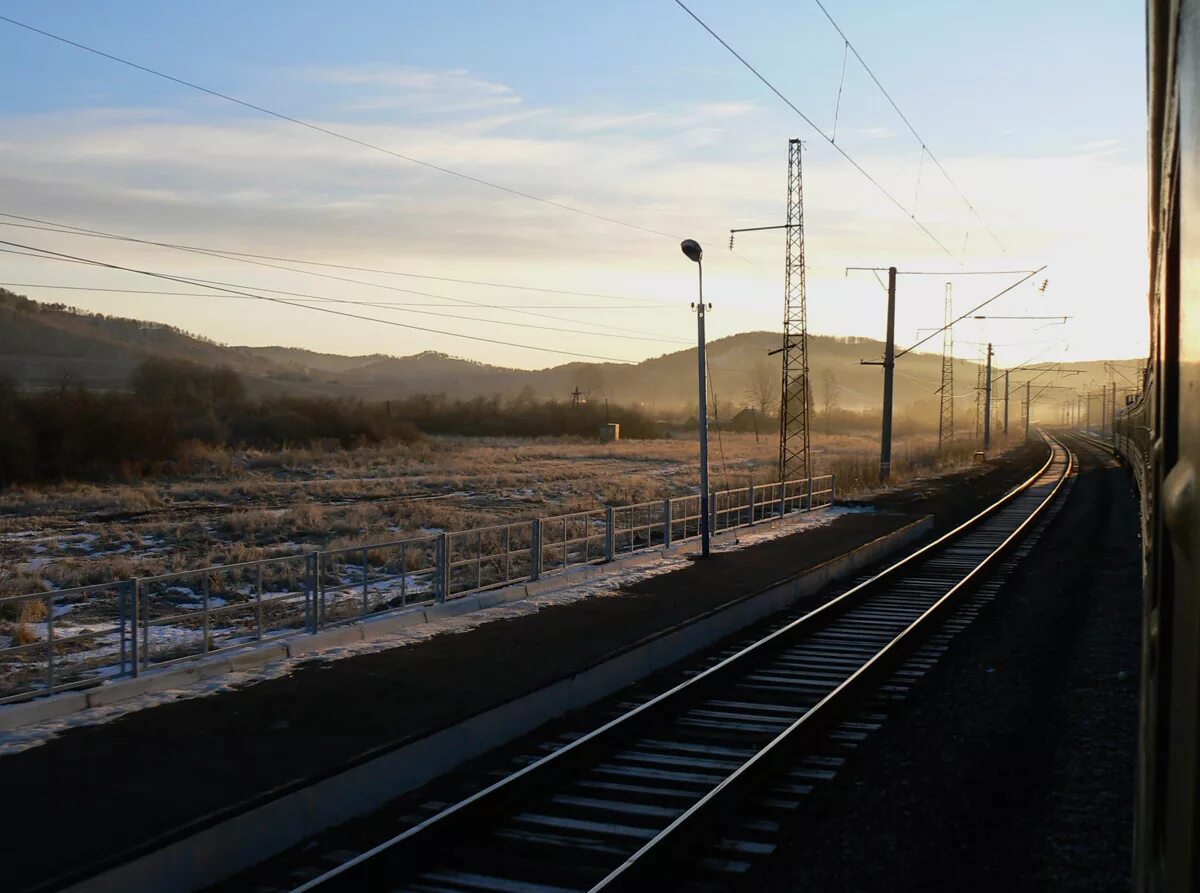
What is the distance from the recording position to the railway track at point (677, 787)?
23.9 ft

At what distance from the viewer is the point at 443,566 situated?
16766 millimetres

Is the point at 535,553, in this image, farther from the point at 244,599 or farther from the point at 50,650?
the point at 50,650

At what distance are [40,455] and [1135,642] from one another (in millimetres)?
62271

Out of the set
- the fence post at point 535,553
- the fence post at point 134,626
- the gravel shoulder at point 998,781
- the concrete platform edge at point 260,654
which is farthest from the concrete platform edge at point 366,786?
the fence post at point 535,553

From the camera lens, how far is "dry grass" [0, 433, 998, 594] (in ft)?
103

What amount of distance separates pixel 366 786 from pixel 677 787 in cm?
236

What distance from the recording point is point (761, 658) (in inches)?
563

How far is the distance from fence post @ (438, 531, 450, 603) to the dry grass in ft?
34.0

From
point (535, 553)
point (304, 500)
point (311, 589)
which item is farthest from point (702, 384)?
point (304, 500)

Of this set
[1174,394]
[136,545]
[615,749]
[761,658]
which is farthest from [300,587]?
[1174,394]

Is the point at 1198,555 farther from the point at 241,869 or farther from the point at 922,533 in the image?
the point at 922,533

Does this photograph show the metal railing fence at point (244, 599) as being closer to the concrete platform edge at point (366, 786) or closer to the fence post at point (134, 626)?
the fence post at point (134, 626)

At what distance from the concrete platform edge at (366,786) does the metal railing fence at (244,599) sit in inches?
124

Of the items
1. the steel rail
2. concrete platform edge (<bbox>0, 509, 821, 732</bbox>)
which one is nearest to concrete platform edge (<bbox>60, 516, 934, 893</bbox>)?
the steel rail
